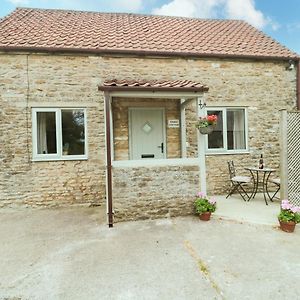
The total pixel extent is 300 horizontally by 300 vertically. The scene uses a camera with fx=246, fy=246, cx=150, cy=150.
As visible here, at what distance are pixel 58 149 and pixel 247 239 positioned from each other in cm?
543

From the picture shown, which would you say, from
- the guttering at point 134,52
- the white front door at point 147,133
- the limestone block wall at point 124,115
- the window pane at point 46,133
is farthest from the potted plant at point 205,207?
the guttering at point 134,52

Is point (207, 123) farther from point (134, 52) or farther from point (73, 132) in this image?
point (73, 132)

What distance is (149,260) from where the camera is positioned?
12.6ft

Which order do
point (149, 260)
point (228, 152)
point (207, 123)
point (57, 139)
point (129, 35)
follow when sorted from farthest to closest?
1. point (129, 35)
2. point (228, 152)
3. point (57, 139)
4. point (207, 123)
5. point (149, 260)

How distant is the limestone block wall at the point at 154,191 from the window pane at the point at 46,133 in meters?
2.77

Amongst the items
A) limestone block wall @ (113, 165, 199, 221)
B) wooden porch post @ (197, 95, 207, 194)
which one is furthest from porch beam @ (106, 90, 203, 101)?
limestone block wall @ (113, 165, 199, 221)

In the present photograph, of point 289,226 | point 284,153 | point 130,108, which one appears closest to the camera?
point 289,226

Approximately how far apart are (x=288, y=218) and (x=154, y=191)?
282cm

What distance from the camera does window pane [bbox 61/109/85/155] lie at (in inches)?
286

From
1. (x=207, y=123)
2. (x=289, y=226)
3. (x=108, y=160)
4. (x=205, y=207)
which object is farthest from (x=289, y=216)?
(x=108, y=160)

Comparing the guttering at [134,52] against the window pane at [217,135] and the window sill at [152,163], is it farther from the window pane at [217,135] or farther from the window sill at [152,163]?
the window sill at [152,163]

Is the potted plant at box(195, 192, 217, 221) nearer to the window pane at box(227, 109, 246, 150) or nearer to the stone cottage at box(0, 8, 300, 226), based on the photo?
the stone cottage at box(0, 8, 300, 226)

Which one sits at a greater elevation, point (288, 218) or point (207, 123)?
point (207, 123)

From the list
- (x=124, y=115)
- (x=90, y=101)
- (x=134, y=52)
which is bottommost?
(x=124, y=115)
